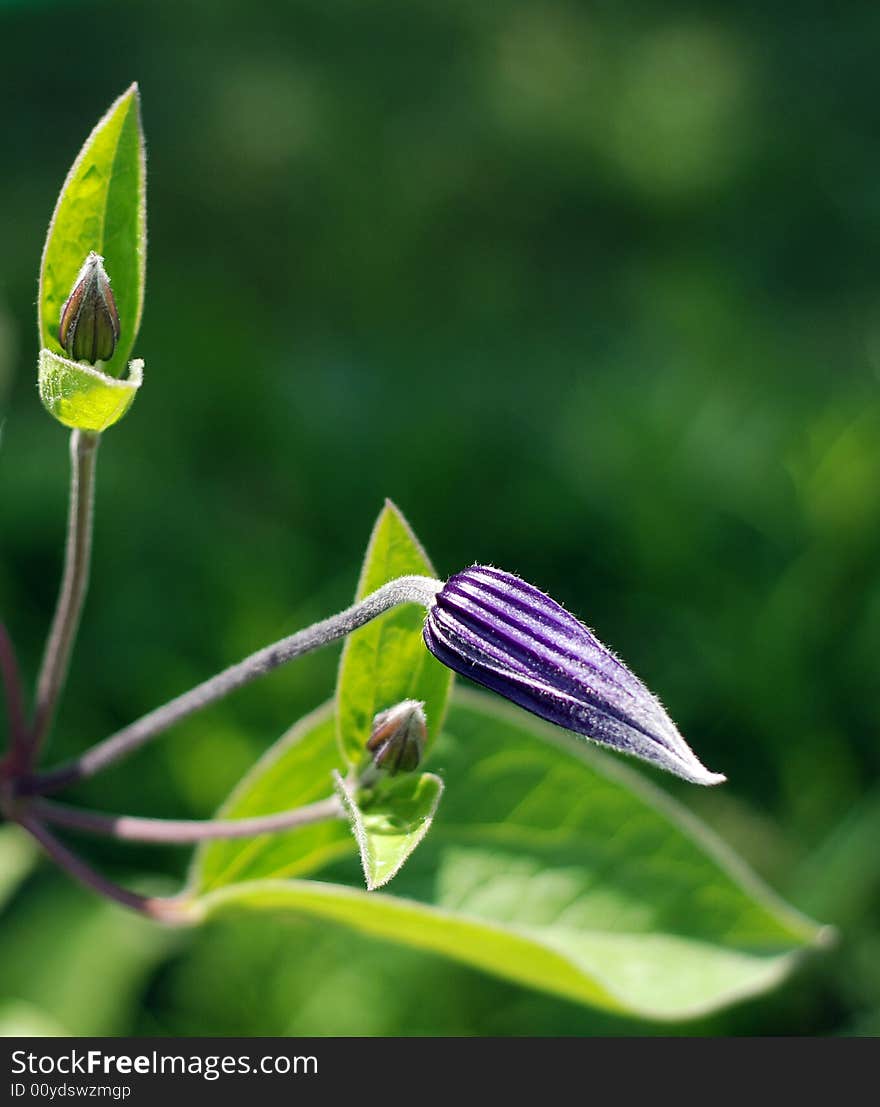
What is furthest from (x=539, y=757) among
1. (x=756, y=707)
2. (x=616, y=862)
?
(x=756, y=707)

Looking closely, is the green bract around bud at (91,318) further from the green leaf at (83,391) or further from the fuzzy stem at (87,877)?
the fuzzy stem at (87,877)

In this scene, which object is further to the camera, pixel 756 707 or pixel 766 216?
pixel 766 216

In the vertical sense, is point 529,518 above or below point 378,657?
below


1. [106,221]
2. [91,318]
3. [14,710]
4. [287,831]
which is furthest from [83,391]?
[287,831]

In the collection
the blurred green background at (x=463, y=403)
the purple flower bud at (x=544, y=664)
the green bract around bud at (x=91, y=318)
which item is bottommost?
the blurred green background at (x=463, y=403)

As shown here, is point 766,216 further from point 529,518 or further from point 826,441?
point 529,518

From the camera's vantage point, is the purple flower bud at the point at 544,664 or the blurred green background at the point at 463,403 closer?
the purple flower bud at the point at 544,664

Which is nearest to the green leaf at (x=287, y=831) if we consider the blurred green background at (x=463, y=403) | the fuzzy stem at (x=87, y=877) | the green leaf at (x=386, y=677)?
the fuzzy stem at (x=87, y=877)

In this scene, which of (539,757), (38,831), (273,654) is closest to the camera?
(273,654)
